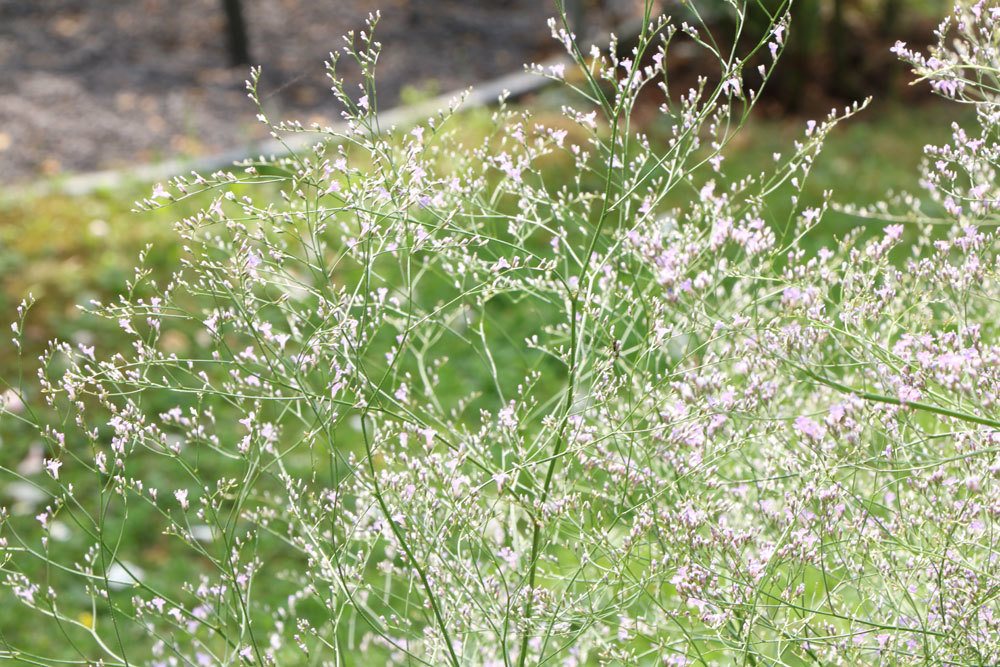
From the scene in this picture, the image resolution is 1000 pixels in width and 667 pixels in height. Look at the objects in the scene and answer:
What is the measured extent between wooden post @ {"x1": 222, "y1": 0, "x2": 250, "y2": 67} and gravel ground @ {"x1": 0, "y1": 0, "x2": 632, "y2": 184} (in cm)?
9

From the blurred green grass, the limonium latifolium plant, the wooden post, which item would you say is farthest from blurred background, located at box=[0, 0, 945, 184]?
the limonium latifolium plant

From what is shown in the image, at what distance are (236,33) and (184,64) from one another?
1.99ft

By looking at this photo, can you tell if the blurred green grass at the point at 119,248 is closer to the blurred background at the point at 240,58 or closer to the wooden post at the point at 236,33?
the blurred background at the point at 240,58

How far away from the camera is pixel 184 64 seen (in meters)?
8.73

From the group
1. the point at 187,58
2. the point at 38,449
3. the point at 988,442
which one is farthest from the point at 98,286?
the point at 988,442

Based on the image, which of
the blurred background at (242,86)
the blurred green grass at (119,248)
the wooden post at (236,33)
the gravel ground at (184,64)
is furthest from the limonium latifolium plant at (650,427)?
the wooden post at (236,33)

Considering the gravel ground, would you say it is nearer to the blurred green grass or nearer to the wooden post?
the wooden post

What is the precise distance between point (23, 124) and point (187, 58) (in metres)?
1.69

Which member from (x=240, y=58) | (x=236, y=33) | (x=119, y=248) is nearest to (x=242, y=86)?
(x=240, y=58)

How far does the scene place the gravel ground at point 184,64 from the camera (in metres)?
7.49

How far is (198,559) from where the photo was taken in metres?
4.43

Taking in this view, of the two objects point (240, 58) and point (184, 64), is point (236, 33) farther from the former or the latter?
point (184, 64)

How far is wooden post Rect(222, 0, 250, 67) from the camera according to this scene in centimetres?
827

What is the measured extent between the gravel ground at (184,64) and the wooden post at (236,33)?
0.09m
